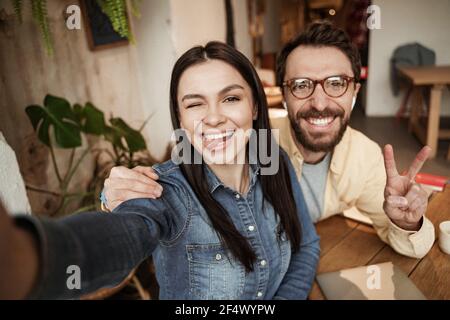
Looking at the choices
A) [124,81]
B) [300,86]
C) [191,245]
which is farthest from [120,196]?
[124,81]

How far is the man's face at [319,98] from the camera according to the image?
93cm

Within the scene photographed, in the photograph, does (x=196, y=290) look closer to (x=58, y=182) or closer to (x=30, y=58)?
(x=58, y=182)

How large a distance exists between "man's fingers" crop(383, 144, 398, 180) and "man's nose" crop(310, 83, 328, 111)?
0.22m

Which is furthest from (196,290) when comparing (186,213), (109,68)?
(109,68)

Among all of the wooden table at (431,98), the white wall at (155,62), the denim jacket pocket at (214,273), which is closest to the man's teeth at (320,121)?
the wooden table at (431,98)

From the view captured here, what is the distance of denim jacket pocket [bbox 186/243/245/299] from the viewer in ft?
2.85

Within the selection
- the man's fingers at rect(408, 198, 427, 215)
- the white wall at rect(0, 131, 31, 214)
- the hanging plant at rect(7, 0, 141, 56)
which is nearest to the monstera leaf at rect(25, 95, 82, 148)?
the hanging plant at rect(7, 0, 141, 56)

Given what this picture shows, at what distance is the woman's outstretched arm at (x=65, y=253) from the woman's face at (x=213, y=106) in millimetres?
300

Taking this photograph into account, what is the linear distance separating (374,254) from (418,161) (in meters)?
0.32

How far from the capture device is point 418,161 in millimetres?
783

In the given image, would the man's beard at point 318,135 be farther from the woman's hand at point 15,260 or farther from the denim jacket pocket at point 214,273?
the woman's hand at point 15,260

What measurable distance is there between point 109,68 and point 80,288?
6.56ft

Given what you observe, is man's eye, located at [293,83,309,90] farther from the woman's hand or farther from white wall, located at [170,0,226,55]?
white wall, located at [170,0,226,55]

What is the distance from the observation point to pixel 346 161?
3.68 ft
